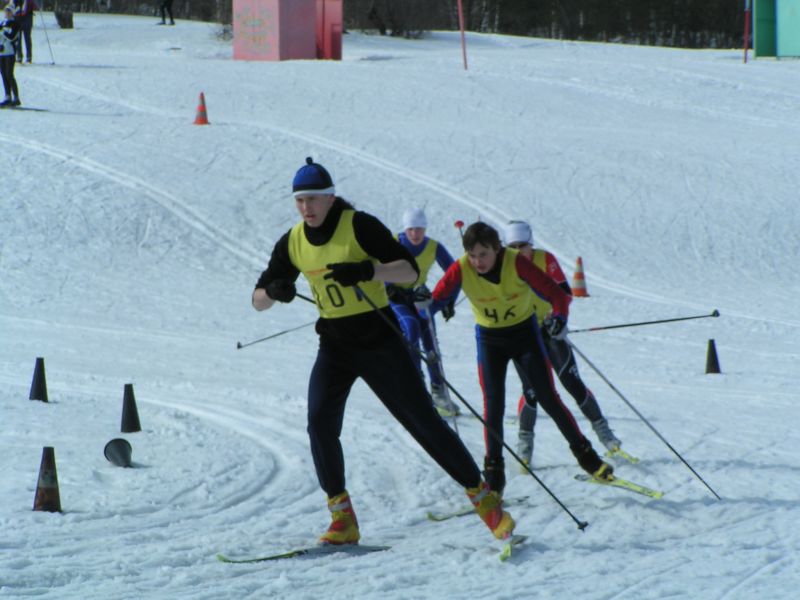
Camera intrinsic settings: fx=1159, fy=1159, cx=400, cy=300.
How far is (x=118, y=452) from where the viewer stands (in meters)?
6.54

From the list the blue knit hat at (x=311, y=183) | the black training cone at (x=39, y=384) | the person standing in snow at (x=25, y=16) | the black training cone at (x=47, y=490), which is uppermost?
the person standing in snow at (x=25, y=16)

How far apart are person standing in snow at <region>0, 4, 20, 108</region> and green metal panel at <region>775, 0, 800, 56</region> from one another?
1816 centimetres

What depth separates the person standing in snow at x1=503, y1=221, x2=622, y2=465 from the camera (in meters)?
6.95

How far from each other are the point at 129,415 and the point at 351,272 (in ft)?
10.6

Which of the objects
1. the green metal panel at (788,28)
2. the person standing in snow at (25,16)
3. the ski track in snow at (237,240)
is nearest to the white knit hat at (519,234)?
the ski track in snow at (237,240)

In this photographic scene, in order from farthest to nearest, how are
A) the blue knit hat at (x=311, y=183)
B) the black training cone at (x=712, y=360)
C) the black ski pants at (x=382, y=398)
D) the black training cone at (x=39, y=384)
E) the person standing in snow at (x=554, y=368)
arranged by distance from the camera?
the black training cone at (x=712, y=360)
the black training cone at (x=39, y=384)
the person standing in snow at (x=554, y=368)
the black ski pants at (x=382, y=398)
the blue knit hat at (x=311, y=183)

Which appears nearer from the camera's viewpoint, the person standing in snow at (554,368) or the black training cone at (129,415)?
the person standing in snow at (554,368)

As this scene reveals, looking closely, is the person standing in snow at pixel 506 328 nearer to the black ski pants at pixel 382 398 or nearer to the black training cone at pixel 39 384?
the black ski pants at pixel 382 398

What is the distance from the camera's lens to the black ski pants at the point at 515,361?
6.32m

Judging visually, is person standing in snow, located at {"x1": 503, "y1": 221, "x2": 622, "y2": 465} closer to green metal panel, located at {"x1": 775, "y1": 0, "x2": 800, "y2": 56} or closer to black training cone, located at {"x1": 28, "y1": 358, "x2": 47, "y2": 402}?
black training cone, located at {"x1": 28, "y1": 358, "x2": 47, "y2": 402}

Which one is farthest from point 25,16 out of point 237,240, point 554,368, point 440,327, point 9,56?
point 554,368

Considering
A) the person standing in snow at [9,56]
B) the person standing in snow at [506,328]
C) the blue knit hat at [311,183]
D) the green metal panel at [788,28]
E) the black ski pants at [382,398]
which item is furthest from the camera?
the green metal panel at [788,28]

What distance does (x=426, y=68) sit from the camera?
85.6 feet

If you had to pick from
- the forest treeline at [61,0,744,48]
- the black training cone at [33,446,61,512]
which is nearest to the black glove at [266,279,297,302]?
A: the black training cone at [33,446,61,512]
